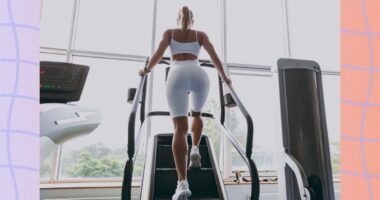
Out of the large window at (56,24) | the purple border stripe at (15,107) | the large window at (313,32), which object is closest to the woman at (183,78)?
the purple border stripe at (15,107)

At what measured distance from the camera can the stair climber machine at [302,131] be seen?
168cm

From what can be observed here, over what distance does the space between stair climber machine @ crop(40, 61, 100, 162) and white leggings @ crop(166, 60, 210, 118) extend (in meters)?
0.75

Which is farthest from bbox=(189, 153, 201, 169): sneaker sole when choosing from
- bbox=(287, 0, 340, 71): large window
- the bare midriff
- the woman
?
bbox=(287, 0, 340, 71): large window

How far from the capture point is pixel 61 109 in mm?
1266

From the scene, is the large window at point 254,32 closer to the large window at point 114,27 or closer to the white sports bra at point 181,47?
the large window at point 114,27

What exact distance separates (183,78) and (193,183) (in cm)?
108

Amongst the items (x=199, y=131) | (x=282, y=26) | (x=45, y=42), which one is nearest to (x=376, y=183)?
(x=199, y=131)

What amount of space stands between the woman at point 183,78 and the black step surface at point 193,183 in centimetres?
46

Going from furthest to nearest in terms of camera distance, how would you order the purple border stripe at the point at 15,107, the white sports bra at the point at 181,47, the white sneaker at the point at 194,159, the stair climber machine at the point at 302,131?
the white sneaker at the point at 194,159, the white sports bra at the point at 181,47, the stair climber machine at the point at 302,131, the purple border stripe at the point at 15,107

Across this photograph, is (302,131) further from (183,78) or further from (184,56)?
(184,56)

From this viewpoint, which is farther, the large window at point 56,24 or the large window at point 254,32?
the large window at point 254,32

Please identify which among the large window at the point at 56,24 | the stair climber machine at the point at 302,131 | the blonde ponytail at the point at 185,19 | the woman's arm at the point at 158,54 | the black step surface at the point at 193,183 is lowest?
the black step surface at the point at 193,183

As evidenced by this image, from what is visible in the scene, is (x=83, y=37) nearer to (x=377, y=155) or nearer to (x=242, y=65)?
(x=242, y=65)

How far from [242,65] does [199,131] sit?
106 inches
